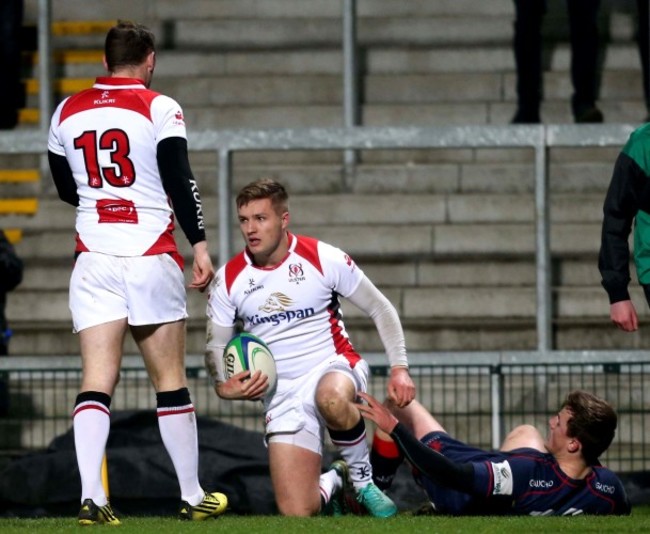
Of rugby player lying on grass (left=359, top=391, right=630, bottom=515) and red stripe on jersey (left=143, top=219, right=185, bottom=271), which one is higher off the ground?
red stripe on jersey (left=143, top=219, right=185, bottom=271)

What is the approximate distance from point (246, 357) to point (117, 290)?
890mm

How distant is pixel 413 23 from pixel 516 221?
239cm

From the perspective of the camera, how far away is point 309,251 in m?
8.06

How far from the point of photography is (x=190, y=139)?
10.4 m

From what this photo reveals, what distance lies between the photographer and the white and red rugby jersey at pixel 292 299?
799 cm

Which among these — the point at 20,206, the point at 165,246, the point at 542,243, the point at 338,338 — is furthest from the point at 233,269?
the point at 20,206

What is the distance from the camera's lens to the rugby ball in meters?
7.71

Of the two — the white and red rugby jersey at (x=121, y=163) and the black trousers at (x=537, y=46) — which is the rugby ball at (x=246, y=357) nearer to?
the white and red rugby jersey at (x=121, y=163)

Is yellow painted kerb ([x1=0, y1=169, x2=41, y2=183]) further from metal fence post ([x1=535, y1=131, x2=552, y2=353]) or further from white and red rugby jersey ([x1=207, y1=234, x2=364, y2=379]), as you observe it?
white and red rugby jersey ([x1=207, y1=234, x2=364, y2=379])

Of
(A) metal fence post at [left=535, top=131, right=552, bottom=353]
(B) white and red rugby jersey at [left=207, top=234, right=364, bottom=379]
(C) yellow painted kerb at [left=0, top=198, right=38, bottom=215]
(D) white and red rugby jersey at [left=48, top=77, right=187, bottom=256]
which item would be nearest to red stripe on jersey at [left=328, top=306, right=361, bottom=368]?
(B) white and red rugby jersey at [left=207, top=234, right=364, bottom=379]

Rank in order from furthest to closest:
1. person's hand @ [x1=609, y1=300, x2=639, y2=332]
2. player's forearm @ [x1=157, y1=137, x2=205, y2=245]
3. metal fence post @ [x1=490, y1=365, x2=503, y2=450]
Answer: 1. metal fence post @ [x1=490, y1=365, x2=503, y2=450]
2. person's hand @ [x1=609, y1=300, x2=639, y2=332]
3. player's forearm @ [x1=157, y1=137, x2=205, y2=245]

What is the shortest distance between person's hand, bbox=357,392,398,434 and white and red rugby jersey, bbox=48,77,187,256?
1105mm

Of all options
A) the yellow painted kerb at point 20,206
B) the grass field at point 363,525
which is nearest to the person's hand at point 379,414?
the grass field at point 363,525

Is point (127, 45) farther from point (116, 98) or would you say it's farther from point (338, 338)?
point (338, 338)
